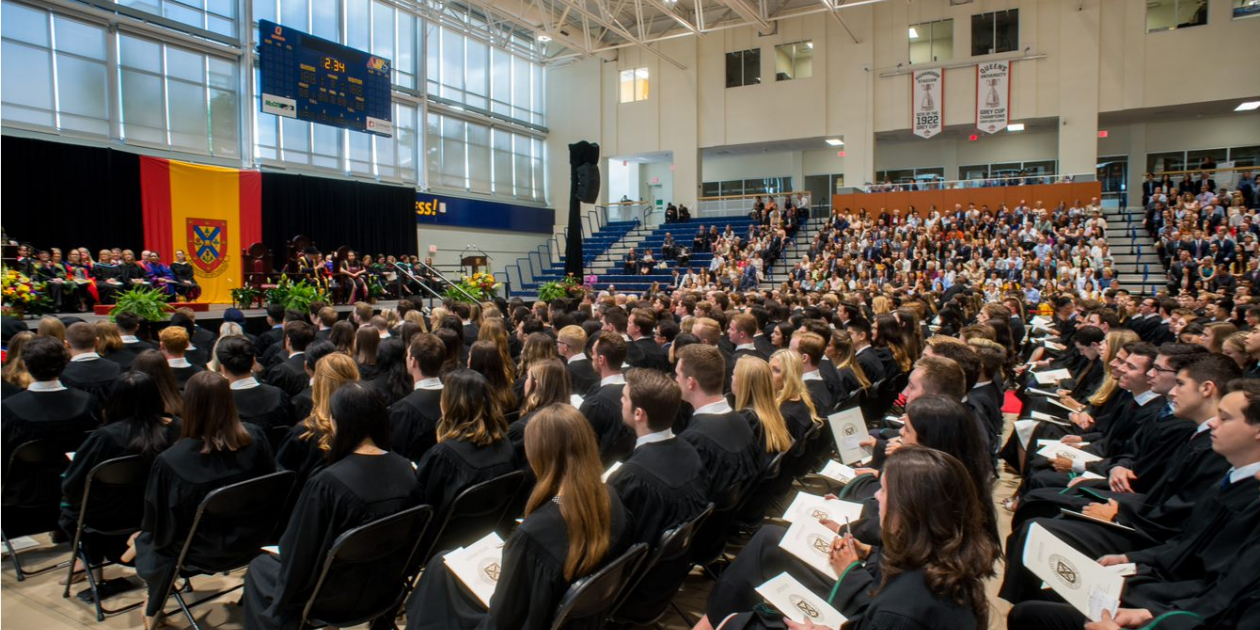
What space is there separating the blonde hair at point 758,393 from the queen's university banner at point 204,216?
613 inches

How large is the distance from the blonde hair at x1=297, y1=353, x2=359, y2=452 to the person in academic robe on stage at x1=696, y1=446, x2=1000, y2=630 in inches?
96.5

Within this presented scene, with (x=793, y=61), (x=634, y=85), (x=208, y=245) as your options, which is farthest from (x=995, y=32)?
(x=208, y=245)

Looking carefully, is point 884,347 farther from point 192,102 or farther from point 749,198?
point 749,198

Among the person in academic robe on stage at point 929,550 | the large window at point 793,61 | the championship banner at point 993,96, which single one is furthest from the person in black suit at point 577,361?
the large window at point 793,61

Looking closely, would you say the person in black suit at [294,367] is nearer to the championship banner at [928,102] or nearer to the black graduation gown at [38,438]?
the black graduation gown at [38,438]

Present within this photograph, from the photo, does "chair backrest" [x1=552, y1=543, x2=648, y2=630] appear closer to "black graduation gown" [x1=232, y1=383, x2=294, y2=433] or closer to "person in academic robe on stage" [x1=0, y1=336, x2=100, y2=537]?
"black graduation gown" [x1=232, y1=383, x2=294, y2=433]

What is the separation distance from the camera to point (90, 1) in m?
14.8

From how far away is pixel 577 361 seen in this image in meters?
5.64

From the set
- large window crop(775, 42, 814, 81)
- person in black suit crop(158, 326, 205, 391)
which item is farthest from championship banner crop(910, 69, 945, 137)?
person in black suit crop(158, 326, 205, 391)

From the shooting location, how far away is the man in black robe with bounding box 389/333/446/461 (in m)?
3.92

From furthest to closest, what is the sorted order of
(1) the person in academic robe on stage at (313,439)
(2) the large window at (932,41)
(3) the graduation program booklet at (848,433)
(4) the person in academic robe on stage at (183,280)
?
(2) the large window at (932,41) → (4) the person in academic robe on stage at (183,280) → (3) the graduation program booklet at (848,433) → (1) the person in academic robe on stage at (313,439)

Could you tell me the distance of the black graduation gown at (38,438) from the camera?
372cm

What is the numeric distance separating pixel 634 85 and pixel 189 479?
27.0 meters

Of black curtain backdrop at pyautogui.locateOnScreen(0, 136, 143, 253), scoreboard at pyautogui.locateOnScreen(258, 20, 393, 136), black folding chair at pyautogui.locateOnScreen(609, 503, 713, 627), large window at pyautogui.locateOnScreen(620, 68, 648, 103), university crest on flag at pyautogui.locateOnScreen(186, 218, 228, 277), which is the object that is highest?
large window at pyautogui.locateOnScreen(620, 68, 648, 103)
